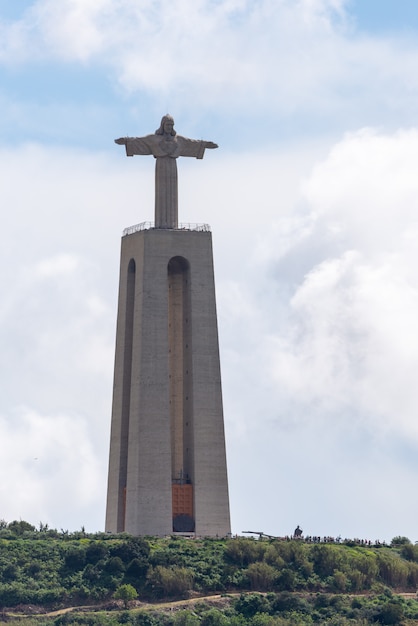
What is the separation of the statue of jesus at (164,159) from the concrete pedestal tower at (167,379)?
0.06 metres

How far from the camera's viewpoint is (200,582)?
101 m

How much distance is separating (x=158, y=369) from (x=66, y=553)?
13.3 meters

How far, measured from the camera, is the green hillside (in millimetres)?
97375

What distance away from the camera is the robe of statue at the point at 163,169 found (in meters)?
116

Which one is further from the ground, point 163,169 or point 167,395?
point 163,169

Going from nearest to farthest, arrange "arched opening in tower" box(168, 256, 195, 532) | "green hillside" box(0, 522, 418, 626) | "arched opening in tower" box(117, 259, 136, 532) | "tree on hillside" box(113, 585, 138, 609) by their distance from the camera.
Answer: "green hillside" box(0, 522, 418, 626) → "tree on hillside" box(113, 585, 138, 609) → "arched opening in tower" box(168, 256, 195, 532) → "arched opening in tower" box(117, 259, 136, 532)

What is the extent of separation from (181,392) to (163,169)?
13043 mm

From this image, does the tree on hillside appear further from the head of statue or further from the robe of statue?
the head of statue

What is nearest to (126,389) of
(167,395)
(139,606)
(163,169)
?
(167,395)

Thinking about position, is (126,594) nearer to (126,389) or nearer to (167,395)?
(167,395)

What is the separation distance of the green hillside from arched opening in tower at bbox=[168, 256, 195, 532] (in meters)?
4.77

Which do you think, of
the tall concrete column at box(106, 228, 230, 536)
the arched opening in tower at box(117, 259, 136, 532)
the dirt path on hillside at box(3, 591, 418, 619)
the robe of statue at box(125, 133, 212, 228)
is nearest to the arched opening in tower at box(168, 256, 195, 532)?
the tall concrete column at box(106, 228, 230, 536)

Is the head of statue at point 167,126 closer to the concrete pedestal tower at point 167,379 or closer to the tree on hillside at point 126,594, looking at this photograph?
the concrete pedestal tower at point 167,379

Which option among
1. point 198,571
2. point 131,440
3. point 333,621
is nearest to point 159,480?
point 131,440
